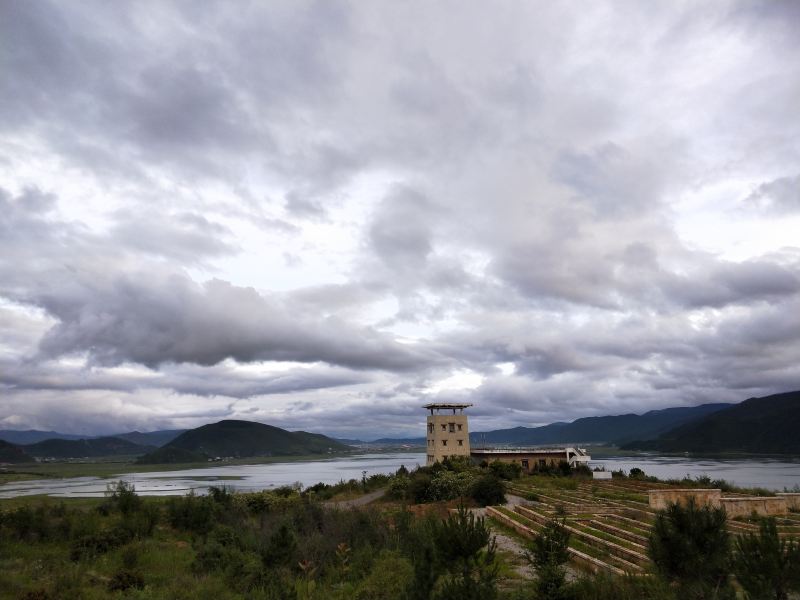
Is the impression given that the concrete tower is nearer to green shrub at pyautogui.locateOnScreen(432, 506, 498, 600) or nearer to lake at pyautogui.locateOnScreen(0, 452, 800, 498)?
lake at pyautogui.locateOnScreen(0, 452, 800, 498)

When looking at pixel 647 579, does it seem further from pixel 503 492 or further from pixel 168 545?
pixel 503 492

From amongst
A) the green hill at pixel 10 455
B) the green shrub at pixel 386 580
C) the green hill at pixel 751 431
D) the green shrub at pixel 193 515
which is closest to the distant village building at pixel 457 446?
the green shrub at pixel 193 515

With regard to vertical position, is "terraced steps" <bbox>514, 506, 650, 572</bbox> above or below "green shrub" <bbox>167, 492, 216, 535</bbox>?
above

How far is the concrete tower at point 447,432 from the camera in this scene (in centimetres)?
5088

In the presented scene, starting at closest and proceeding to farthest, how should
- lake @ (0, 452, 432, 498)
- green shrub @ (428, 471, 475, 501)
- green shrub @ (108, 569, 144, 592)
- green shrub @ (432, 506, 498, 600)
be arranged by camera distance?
green shrub @ (432, 506, 498, 600) < green shrub @ (108, 569, 144, 592) < green shrub @ (428, 471, 475, 501) < lake @ (0, 452, 432, 498)

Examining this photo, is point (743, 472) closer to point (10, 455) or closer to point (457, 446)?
point (457, 446)

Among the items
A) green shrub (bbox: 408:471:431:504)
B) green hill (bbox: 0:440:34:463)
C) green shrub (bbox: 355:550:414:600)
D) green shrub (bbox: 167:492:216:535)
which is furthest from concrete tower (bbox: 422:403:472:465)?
green hill (bbox: 0:440:34:463)

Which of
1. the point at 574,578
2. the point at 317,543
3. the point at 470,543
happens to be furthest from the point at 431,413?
the point at 470,543

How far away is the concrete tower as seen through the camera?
5088 cm

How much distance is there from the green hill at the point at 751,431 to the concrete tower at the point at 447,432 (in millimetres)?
101245

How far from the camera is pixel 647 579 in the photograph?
35.4 feet

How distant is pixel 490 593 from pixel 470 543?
0.89 metres

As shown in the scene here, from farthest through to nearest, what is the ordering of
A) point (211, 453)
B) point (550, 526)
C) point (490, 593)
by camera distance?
point (211, 453) < point (550, 526) < point (490, 593)

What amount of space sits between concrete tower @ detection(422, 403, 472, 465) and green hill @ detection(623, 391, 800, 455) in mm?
101245
